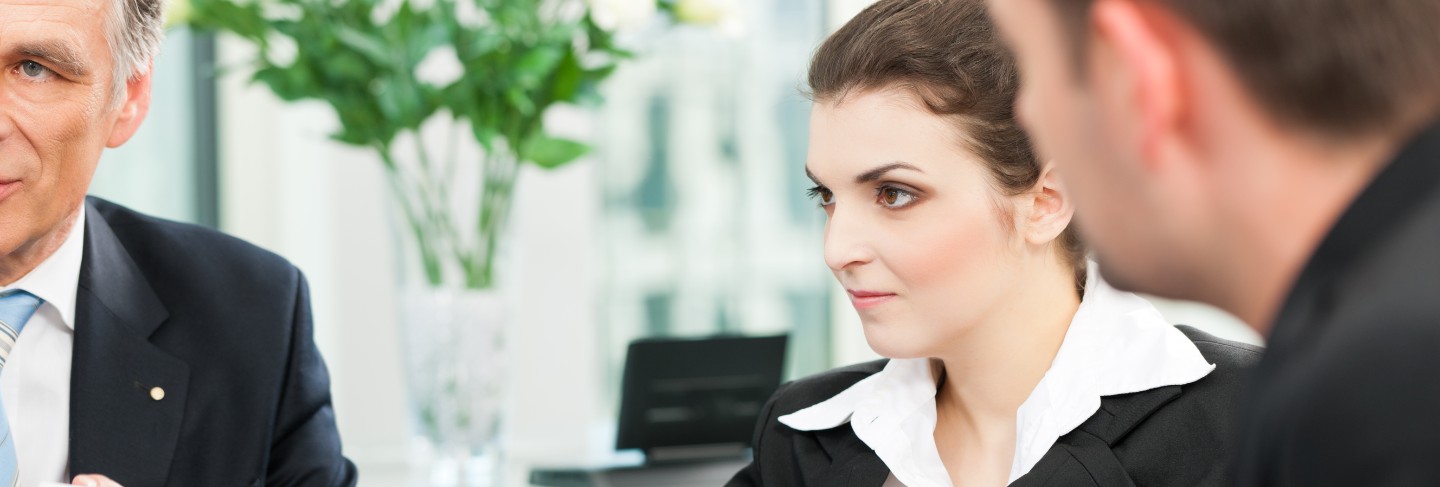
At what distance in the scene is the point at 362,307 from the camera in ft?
10.7

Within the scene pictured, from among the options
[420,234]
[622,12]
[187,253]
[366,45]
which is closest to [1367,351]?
[187,253]

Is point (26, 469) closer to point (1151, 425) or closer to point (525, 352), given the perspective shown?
point (1151, 425)

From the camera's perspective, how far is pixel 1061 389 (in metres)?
1.43

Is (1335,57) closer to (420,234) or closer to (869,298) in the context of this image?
(869,298)

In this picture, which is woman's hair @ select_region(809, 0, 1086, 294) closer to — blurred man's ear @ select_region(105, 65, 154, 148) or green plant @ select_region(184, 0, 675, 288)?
blurred man's ear @ select_region(105, 65, 154, 148)

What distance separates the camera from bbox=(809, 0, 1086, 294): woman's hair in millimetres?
1429

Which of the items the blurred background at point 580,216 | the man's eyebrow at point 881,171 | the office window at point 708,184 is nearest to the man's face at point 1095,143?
the man's eyebrow at point 881,171

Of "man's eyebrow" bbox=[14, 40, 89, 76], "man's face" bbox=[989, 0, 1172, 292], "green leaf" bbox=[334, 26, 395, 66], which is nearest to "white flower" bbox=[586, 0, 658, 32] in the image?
"green leaf" bbox=[334, 26, 395, 66]

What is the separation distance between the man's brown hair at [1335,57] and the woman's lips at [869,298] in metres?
0.82

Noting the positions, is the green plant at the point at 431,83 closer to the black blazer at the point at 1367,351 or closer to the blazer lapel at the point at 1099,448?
the blazer lapel at the point at 1099,448

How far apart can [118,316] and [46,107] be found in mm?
298

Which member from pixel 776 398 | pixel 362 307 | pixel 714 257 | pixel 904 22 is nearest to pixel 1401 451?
pixel 904 22

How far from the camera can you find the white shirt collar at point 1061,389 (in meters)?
1.42

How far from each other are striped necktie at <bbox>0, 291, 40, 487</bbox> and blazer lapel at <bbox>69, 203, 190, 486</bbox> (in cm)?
6
